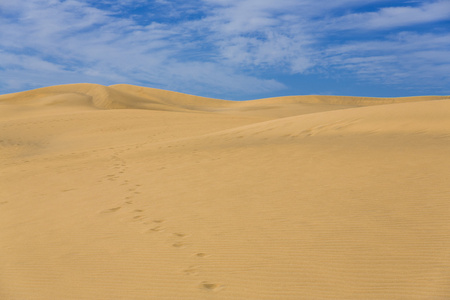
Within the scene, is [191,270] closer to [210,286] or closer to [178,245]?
[210,286]

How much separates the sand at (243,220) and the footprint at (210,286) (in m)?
0.03

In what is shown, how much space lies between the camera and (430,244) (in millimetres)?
4258

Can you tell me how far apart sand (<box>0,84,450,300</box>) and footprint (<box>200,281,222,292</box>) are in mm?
32

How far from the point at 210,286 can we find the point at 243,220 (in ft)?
5.77

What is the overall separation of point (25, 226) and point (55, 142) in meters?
13.4

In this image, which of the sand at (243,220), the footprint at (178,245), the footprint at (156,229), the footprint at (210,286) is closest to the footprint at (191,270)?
the sand at (243,220)

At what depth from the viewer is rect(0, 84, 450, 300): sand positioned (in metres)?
3.69

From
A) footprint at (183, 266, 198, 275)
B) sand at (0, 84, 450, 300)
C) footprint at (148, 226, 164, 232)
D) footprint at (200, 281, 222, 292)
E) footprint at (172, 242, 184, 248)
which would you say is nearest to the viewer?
footprint at (200, 281, 222, 292)

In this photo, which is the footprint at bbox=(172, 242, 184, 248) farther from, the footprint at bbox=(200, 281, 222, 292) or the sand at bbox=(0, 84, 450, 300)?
the footprint at bbox=(200, 281, 222, 292)

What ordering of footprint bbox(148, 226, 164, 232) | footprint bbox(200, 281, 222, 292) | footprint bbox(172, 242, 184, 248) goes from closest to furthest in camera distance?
footprint bbox(200, 281, 222, 292) → footprint bbox(172, 242, 184, 248) → footprint bbox(148, 226, 164, 232)

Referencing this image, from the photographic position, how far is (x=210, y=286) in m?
3.62

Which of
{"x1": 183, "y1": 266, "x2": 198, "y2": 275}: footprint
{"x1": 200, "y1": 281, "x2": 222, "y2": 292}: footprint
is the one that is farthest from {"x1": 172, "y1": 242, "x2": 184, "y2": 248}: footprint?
{"x1": 200, "y1": 281, "x2": 222, "y2": 292}: footprint

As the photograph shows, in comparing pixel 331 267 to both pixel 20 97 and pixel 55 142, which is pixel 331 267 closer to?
pixel 55 142

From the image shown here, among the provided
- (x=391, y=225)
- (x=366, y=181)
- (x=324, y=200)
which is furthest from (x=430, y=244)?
(x=366, y=181)
